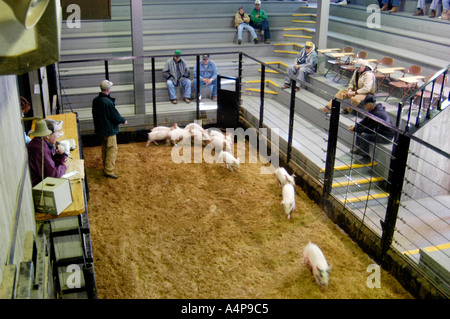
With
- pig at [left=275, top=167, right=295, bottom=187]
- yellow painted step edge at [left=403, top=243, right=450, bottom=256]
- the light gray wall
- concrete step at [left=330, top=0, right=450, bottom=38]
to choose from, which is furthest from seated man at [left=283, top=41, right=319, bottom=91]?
the light gray wall

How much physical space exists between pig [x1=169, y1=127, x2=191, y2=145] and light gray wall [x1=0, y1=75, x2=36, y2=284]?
16.8 feet

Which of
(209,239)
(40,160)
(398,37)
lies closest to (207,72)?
(398,37)

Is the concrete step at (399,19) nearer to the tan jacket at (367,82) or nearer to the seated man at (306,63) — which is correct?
the seated man at (306,63)

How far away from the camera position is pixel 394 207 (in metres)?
6.04

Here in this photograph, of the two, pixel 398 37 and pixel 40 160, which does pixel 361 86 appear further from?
pixel 40 160

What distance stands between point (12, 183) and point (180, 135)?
249 inches

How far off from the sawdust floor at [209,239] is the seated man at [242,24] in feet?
22.0

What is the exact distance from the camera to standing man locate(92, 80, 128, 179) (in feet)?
27.2

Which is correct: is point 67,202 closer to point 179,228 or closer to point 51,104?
point 179,228

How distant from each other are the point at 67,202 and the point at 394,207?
152 inches

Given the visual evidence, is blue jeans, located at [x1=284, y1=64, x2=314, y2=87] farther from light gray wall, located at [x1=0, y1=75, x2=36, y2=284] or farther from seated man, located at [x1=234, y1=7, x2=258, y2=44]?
light gray wall, located at [x1=0, y1=75, x2=36, y2=284]

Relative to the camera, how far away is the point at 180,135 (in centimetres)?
1018

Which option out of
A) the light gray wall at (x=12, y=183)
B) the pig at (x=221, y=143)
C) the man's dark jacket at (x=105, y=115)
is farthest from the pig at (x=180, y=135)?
the light gray wall at (x=12, y=183)
